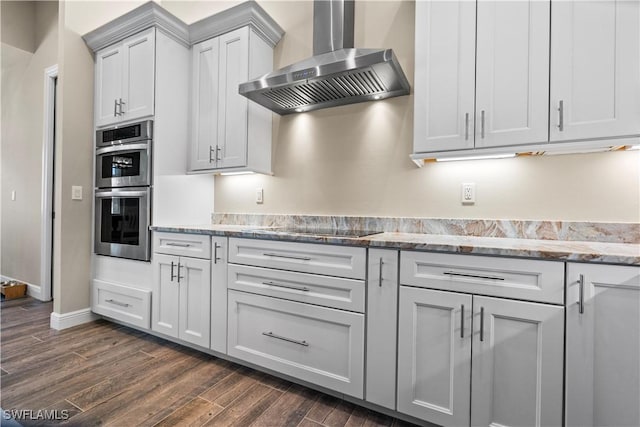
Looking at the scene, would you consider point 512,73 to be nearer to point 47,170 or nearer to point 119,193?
point 119,193

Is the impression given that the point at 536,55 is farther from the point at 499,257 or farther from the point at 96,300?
the point at 96,300

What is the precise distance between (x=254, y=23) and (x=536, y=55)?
6.24 ft

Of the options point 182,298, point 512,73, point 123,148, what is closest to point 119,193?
point 123,148

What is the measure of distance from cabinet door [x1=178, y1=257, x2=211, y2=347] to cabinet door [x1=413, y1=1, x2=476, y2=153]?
158 cm

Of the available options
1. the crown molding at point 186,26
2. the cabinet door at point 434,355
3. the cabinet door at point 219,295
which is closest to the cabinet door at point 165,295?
the cabinet door at point 219,295

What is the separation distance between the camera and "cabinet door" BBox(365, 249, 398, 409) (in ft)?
4.90

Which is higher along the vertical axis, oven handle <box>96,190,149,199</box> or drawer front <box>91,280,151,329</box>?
oven handle <box>96,190,149,199</box>

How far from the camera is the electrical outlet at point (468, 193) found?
1.94 metres

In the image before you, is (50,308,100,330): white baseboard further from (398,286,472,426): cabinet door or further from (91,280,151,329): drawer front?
(398,286,472,426): cabinet door

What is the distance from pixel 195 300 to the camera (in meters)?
2.14

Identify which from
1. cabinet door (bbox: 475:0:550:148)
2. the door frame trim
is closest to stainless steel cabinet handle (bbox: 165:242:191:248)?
cabinet door (bbox: 475:0:550:148)

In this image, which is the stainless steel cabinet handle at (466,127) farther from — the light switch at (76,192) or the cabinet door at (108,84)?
the light switch at (76,192)

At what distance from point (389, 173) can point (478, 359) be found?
4.14 ft

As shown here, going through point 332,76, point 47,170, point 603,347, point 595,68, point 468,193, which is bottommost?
point 603,347
